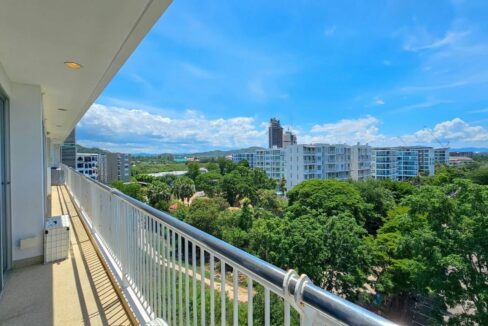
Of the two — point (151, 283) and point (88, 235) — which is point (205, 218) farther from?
point (151, 283)

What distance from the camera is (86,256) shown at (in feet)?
9.76

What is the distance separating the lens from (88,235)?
12.1 ft

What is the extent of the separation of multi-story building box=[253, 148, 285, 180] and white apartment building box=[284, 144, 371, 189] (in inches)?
232

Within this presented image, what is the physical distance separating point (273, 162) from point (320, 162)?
10.6m

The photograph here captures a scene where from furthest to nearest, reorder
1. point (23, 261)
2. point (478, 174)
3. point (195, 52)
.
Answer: point (478, 174)
point (195, 52)
point (23, 261)

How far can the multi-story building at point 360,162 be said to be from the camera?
4206 cm

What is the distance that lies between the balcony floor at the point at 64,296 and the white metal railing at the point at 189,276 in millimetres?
198

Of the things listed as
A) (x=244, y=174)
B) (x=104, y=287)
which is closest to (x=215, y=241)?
(x=104, y=287)

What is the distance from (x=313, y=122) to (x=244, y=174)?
35576 millimetres

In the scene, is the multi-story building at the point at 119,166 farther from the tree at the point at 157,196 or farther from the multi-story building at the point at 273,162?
the multi-story building at the point at 273,162

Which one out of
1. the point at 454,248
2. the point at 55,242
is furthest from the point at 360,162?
the point at 55,242

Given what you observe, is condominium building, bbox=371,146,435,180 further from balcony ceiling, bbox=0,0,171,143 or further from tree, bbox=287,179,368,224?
balcony ceiling, bbox=0,0,171,143


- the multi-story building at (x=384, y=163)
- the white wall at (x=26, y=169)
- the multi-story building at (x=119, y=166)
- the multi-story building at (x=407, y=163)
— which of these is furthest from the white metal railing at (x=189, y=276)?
the multi-story building at (x=407, y=163)

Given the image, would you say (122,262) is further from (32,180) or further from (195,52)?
(195,52)
